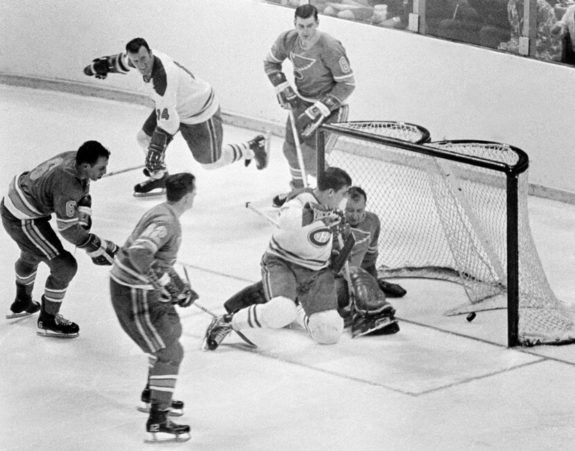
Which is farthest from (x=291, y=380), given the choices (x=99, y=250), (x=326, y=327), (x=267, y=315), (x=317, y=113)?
(x=317, y=113)

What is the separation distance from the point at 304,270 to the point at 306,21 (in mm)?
2171

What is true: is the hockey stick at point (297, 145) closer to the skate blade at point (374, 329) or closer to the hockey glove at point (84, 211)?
the skate blade at point (374, 329)

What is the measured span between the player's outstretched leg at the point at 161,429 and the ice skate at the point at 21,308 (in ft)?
5.39

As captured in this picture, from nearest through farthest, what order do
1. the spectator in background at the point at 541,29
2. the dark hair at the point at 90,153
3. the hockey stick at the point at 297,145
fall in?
the dark hair at the point at 90,153 < the hockey stick at the point at 297,145 < the spectator in background at the point at 541,29

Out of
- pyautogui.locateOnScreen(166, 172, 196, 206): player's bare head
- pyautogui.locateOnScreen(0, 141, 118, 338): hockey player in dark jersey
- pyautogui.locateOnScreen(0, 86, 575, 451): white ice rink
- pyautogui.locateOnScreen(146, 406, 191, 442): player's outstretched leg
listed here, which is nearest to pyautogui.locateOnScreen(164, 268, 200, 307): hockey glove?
pyautogui.locateOnScreen(166, 172, 196, 206): player's bare head

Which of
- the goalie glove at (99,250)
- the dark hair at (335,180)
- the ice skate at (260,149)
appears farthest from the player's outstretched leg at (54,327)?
the ice skate at (260,149)

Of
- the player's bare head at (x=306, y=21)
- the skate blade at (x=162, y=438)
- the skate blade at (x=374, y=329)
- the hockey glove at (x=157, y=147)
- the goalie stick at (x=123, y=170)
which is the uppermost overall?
the player's bare head at (x=306, y=21)

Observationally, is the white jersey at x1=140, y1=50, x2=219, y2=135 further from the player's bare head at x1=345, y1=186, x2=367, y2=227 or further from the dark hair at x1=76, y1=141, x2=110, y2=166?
the dark hair at x1=76, y1=141, x2=110, y2=166

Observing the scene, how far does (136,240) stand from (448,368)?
68.0 inches

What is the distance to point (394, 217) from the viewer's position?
9211 millimetres

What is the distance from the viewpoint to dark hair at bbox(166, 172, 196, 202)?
6.30 metres

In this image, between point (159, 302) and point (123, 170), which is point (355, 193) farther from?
point (123, 170)

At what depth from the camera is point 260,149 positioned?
1007 centimetres

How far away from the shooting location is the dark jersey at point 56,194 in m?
7.16
